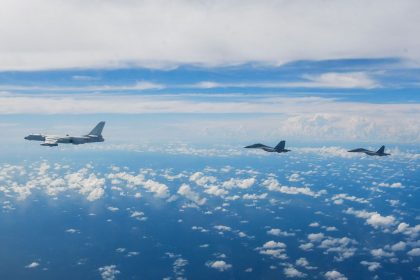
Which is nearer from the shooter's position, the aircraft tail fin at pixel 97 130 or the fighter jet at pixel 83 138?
the fighter jet at pixel 83 138

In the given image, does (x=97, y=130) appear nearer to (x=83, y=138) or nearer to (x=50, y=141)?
(x=83, y=138)

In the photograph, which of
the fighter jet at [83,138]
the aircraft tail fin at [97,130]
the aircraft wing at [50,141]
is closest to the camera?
the aircraft wing at [50,141]

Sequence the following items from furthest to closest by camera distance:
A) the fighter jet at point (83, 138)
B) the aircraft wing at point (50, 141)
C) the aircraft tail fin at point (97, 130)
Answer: the aircraft tail fin at point (97, 130) → the fighter jet at point (83, 138) → the aircraft wing at point (50, 141)

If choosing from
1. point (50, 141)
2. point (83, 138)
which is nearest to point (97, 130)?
point (83, 138)

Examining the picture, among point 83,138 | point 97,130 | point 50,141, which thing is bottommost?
point 50,141

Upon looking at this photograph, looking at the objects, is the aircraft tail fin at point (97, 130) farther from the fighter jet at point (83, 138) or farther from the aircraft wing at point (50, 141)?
the aircraft wing at point (50, 141)

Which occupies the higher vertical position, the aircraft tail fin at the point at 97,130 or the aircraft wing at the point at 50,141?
the aircraft tail fin at the point at 97,130

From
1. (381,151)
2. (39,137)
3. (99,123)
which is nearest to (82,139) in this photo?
(99,123)

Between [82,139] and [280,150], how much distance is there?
38835 millimetres

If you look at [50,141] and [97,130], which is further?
[50,141]

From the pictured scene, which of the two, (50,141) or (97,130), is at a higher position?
(97,130)

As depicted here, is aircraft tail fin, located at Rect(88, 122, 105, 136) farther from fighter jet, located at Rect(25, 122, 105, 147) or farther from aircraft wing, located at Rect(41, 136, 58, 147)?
aircraft wing, located at Rect(41, 136, 58, 147)

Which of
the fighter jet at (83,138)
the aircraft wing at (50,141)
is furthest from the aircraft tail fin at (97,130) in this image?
the aircraft wing at (50,141)

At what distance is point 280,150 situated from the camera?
5866 cm
